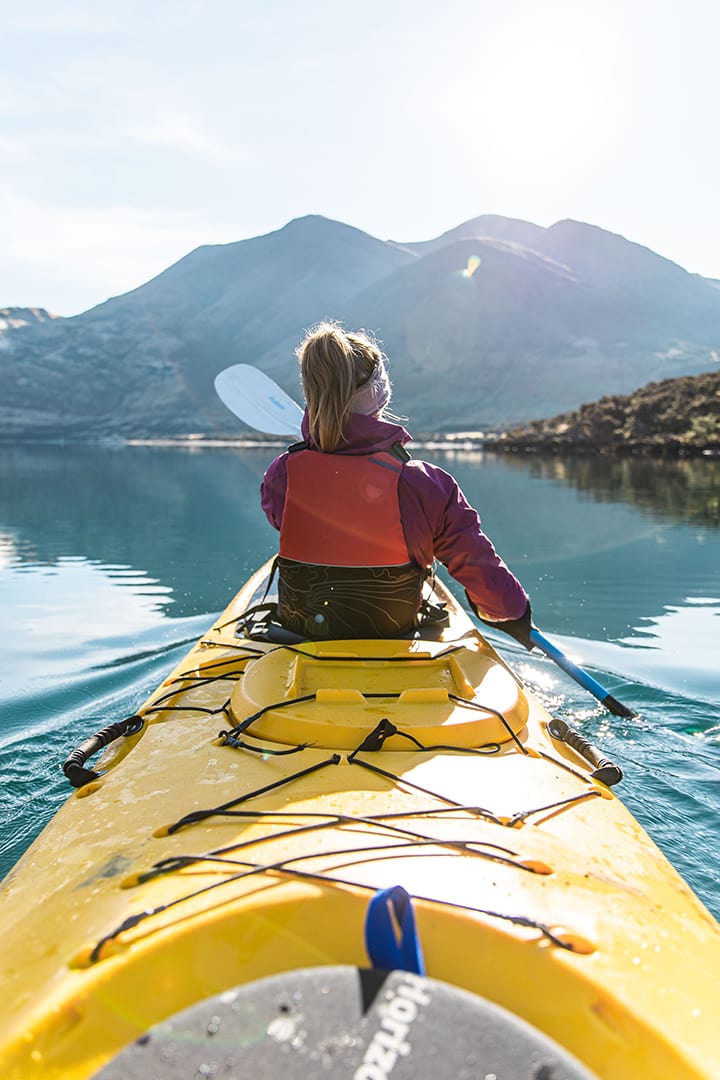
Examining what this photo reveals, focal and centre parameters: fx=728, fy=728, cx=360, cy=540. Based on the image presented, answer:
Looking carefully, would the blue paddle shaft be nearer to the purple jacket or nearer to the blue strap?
the purple jacket

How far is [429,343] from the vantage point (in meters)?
127

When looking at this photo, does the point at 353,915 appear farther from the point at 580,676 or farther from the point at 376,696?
the point at 580,676

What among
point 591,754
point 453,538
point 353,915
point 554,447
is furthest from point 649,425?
point 353,915

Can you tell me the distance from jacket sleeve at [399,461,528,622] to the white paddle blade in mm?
3052

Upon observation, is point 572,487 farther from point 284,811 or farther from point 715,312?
point 715,312

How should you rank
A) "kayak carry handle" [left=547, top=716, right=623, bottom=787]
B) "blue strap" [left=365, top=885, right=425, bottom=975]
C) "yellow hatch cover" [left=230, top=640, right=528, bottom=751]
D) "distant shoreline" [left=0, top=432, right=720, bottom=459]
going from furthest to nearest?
"distant shoreline" [left=0, top=432, right=720, bottom=459] < "kayak carry handle" [left=547, top=716, right=623, bottom=787] < "yellow hatch cover" [left=230, top=640, right=528, bottom=751] < "blue strap" [left=365, top=885, right=425, bottom=975]

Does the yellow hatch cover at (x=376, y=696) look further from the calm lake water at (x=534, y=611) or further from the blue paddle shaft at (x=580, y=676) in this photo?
the calm lake water at (x=534, y=611)

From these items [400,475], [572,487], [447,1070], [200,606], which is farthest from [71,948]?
[572,487]

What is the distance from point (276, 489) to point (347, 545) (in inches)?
21.0

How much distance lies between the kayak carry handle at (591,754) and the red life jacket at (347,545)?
893mm

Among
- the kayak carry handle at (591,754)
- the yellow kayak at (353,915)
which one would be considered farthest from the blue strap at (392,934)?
the kayak carry handle at (591,754)

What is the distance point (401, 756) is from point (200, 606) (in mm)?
7106

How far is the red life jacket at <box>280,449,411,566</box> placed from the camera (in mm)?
3236

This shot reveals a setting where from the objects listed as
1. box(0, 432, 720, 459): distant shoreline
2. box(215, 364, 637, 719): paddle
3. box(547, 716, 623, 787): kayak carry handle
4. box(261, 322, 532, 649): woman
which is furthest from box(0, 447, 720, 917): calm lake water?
box(0, 432, 720, 459): distant shoreline
